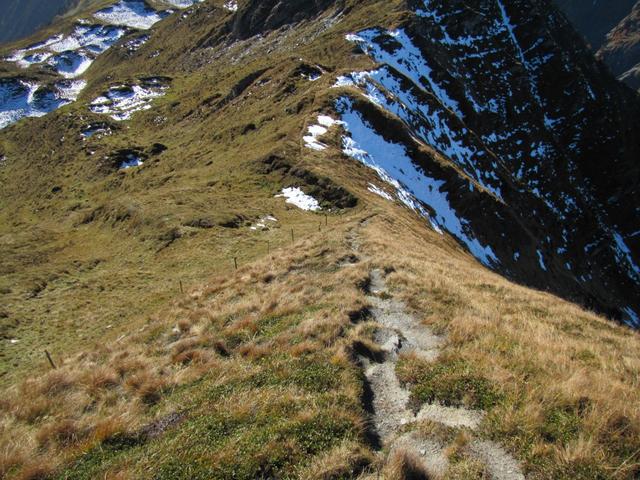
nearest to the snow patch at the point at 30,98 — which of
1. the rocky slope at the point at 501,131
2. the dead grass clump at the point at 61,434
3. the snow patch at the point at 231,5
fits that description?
the rocky slope at the point at 501,131

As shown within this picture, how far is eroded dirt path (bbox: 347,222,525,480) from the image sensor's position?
647cm

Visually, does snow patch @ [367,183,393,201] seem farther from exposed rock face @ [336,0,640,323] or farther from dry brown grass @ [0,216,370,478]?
dry brown grass @ [0,216,370,478]

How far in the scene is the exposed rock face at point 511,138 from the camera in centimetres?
4700

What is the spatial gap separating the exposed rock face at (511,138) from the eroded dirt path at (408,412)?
98.7 ft

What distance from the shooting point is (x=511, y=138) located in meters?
82.8

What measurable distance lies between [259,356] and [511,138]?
86.9 meters

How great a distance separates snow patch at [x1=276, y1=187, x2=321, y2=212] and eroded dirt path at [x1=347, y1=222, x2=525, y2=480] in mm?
21428

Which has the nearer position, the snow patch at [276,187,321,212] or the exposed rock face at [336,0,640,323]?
the snow patch at [276,187,321,212]

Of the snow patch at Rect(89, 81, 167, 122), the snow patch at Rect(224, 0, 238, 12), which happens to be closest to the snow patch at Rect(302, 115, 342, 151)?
the snow patch at Rect(89, 81, 167, 122)

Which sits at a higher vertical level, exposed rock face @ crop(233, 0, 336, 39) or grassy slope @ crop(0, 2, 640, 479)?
exposed rock face @ crop(233, 0, 336, 39)

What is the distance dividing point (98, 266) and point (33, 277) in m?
3.79

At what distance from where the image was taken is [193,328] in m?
13.3

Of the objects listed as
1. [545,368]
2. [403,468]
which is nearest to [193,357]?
[403,468]

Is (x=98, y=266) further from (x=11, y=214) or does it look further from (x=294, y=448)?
(x=11, y=214)
